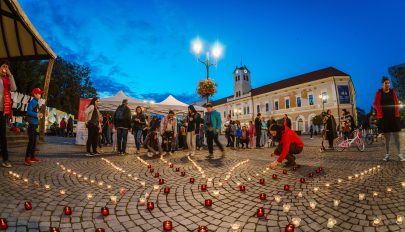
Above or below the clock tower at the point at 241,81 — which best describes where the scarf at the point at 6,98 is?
below

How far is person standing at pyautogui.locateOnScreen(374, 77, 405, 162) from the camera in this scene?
6.70 meters

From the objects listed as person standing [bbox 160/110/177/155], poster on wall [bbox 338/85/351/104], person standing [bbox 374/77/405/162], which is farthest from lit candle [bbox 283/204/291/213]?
poster on wall [bbox 338/85/351/104]

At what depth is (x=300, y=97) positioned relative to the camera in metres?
51.2

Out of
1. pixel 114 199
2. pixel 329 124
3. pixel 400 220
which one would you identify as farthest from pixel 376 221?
pixel 329 124

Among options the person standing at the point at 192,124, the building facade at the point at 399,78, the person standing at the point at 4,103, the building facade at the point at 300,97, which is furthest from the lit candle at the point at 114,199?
the building facade at the point at 399,78

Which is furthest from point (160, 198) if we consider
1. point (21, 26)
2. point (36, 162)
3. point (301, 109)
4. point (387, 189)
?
point (301, 109)

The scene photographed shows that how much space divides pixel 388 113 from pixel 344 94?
4403 centimetres

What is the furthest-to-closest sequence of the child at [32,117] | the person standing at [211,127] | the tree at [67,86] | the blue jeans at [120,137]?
the tree at [67,86] < the blue jeans at [120,137] < the person standing at [211,127] < the child at [32,117]

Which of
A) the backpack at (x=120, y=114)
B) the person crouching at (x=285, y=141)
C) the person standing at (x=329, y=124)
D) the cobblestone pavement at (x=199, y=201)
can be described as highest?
the backpack at (x=120, y=114)

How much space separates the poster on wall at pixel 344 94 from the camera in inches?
1762

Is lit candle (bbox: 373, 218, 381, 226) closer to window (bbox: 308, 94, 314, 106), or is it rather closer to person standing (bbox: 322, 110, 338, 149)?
person standing (bbox: 322, 110, 338, 149)

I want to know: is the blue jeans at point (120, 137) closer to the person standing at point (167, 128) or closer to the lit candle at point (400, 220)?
the person standing at point (167, 128)

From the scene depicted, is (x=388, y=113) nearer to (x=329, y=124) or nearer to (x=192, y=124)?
(x=329, y=124)

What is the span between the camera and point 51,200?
11.5 feet
